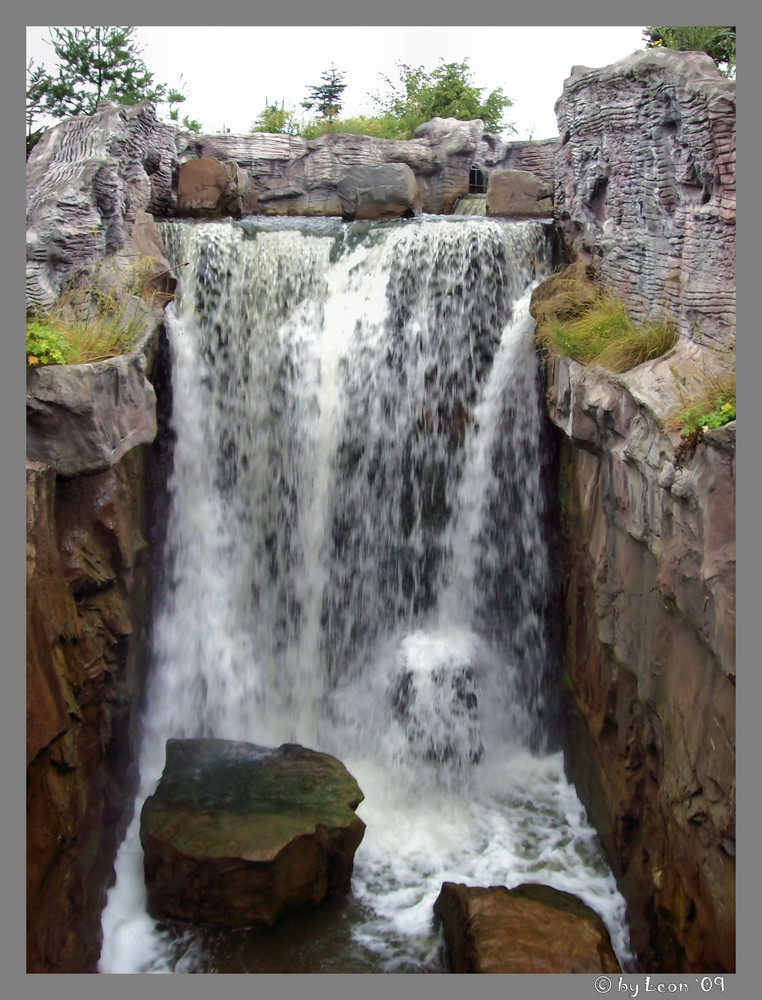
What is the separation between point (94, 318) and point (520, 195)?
5902 millimetres

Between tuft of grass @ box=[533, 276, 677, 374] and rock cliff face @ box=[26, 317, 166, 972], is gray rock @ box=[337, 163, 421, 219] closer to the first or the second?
tuft of grass @ box=[533, 276, 677, 374]

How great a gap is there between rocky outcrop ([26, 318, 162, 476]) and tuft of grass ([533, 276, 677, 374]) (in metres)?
3.31

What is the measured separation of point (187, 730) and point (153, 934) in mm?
1746

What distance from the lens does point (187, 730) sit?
22.7 feet

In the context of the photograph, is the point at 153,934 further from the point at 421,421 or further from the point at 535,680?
the point at 421,421

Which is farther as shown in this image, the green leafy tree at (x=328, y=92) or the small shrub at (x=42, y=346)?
the green leafy tree at (x=328, y=92)

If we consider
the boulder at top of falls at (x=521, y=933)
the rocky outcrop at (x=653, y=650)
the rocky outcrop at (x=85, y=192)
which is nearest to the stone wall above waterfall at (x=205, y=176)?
the rocky outcrop at (x=85, y=192)

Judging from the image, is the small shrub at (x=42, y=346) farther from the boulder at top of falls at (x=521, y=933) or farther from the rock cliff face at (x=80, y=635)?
the boulder at top of falls at (x=521, y=933)

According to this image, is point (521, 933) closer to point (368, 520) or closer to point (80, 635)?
point (80, 635)

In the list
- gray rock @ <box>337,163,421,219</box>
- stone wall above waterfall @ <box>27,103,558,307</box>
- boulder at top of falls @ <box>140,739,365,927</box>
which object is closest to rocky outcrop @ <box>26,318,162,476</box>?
stone wall above waterfall @ <box>27,103,558,307</box>

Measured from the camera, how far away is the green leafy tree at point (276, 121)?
13.5 m

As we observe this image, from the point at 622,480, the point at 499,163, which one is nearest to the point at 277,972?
the point at 622,480

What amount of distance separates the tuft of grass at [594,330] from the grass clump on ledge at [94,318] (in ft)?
10.7

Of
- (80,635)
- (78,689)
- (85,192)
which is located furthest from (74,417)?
(85,192)
